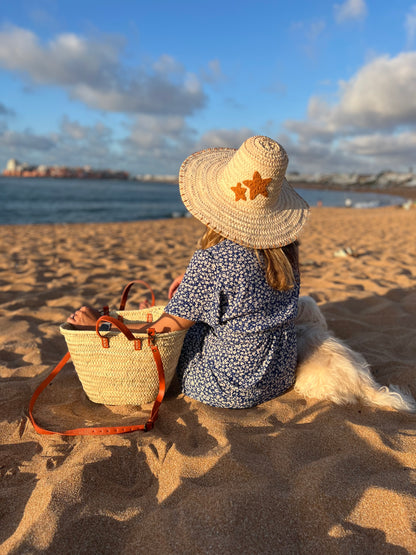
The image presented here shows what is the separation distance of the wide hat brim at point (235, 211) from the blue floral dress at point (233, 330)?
0.27ft

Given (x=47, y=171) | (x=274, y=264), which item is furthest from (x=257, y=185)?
(x=47, y=171)

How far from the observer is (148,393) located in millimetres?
2098

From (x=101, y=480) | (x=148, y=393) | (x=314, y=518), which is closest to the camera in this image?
(x=314, y=518)

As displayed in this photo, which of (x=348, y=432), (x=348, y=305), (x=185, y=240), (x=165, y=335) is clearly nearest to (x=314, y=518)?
(x=348, y=432)

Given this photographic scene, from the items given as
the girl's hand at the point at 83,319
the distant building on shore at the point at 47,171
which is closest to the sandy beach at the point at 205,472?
the girl's hand at the point at 83,319

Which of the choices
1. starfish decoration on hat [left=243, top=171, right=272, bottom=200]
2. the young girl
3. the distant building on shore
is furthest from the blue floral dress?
the distant building on shore

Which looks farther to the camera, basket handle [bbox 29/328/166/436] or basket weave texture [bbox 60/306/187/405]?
basket weave texture [bbox 60/306/187/405]

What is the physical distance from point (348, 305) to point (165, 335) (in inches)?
94.3

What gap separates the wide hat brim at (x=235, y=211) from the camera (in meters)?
1.76

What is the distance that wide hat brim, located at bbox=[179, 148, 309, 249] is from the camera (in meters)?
1.76

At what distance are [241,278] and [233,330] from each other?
0.95ft

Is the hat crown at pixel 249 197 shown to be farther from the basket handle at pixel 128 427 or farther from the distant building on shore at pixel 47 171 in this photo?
the distant building on shore at pixel 47 171

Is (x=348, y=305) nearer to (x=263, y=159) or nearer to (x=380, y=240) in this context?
(x=263, y=159)

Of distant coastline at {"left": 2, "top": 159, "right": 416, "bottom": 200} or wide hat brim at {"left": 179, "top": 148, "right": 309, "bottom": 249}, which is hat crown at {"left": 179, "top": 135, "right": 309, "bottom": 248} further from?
distant coastline at {"left": 2, "top": 159, "right": 416, "bottom": 200}
